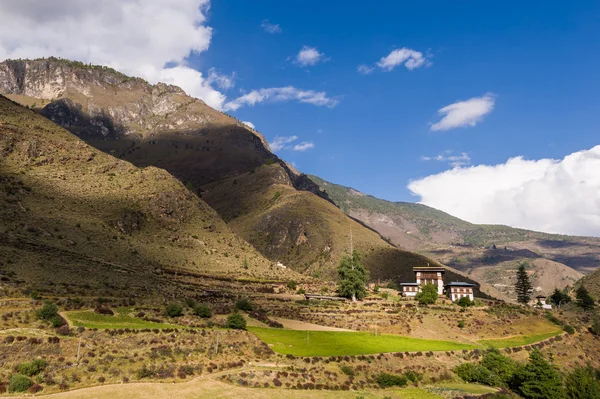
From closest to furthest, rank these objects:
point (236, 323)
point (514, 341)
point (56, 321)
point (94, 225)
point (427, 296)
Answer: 1. point (56, 321)
2. point (236, 323)
3. point (514, 341)
4. point (94, 225)
5. point (427, 296)

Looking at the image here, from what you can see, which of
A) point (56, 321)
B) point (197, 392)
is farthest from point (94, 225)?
point (197, 392)

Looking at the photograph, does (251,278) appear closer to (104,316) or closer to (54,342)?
(104,316)

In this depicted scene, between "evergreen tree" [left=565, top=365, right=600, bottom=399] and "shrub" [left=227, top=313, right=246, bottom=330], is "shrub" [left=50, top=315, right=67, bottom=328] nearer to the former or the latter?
"shrub" [left=227, top=313, right=246, bottom=330]

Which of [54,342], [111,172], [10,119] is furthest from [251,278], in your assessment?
[10,119]

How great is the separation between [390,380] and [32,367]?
131 feet

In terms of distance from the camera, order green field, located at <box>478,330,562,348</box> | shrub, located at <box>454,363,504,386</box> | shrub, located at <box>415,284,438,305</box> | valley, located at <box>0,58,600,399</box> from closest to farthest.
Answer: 1. valley, located at <box>0,58,600,399</box>
2. shrub, located at <box>454,363,504,386</box>
3. green field, located at <box>478,330,562,348</box>
4. shrub, located at <box>415,284,438,305</box>

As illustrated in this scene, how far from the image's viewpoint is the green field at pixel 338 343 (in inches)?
2356

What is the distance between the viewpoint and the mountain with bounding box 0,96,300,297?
75.8 m

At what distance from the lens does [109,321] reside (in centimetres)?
5594

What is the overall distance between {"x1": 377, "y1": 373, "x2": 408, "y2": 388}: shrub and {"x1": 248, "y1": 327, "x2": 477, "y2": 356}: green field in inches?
255

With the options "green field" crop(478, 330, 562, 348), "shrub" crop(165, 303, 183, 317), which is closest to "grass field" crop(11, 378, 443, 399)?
"shrub" crop(165, 303, 183, 317)

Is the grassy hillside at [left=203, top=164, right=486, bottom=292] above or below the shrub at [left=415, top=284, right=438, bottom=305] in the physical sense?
above

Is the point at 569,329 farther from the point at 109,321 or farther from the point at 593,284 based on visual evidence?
the point at 593,284

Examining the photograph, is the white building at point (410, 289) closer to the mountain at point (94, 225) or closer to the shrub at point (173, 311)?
the mountain at point (94, 225)
